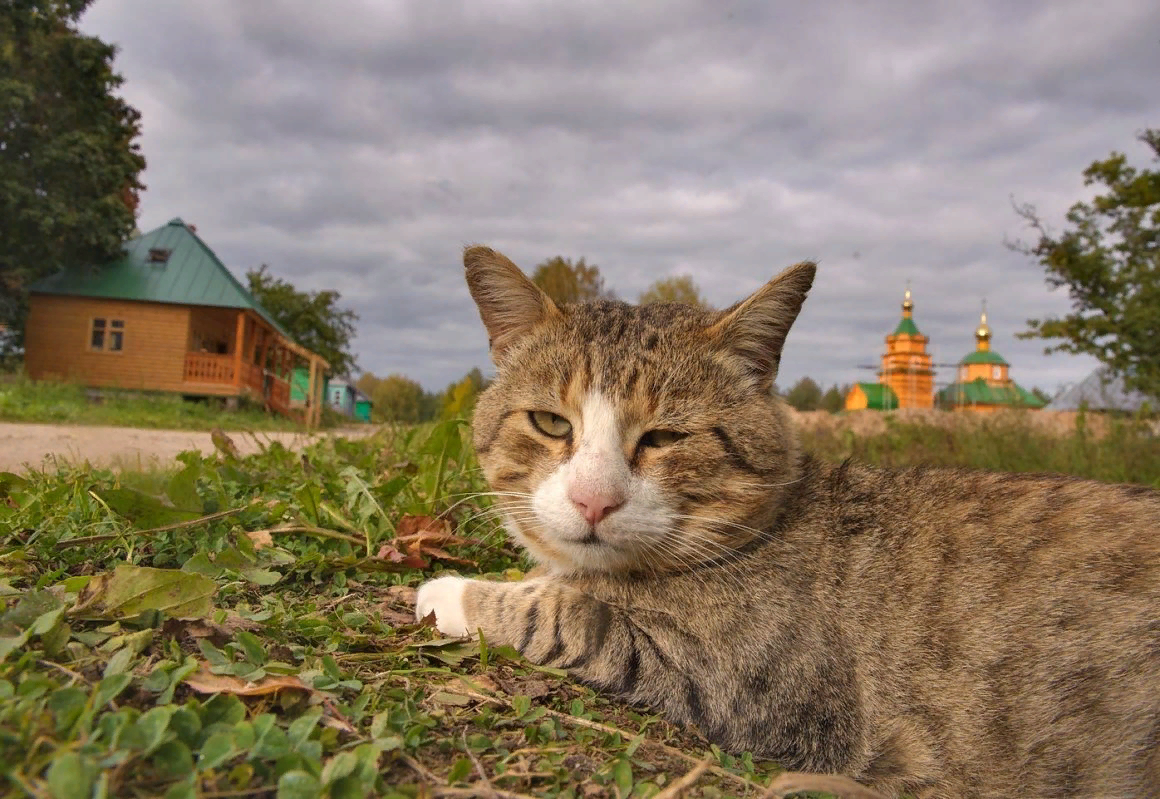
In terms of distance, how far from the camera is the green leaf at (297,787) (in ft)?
4.46

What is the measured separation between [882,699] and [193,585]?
2256 millimetres

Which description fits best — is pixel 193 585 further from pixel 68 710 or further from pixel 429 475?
pixel 429 475

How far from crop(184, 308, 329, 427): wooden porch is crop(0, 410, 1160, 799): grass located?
2202 cm

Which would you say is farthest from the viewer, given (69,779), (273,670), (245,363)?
(245,363)

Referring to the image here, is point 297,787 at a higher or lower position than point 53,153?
lower

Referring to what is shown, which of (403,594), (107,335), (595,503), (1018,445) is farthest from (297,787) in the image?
(107,335)

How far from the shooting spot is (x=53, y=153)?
27.0m

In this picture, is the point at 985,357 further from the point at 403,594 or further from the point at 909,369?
the point at 403,594

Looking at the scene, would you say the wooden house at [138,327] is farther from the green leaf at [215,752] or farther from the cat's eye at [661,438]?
the green leaf at [215,752]

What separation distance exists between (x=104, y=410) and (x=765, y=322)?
19.1 meters

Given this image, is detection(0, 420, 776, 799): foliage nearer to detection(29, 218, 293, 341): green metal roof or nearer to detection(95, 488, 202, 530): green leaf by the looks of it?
detection(95, 488, 202, 530): green leaf

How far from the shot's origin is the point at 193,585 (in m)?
2.15

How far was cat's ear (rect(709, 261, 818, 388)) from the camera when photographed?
304 centimetres

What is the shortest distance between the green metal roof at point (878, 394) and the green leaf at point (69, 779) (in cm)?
5871
